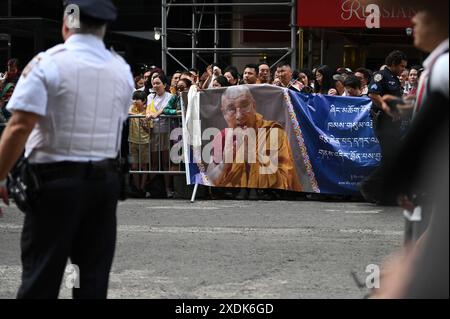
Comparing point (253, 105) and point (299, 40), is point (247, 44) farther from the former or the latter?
point (253, 105)

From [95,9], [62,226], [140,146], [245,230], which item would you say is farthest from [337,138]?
[62,226]

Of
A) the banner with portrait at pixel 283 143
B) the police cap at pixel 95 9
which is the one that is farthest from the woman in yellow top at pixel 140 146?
the police cap at pixel 95 9

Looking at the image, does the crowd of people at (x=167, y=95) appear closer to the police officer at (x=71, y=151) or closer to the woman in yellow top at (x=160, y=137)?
the woman in yellow top at (x=160, y=137)

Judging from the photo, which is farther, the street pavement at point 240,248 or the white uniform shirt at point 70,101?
the street pavement at point 240,248

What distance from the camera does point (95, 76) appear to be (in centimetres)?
483

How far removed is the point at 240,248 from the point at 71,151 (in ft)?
14.3

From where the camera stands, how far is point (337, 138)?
13.1 meters

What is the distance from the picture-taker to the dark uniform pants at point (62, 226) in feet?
15.4

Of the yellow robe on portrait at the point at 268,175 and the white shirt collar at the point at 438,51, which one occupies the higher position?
the white shirt collar at the point at 438,51

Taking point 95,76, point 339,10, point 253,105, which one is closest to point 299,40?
point 339,10

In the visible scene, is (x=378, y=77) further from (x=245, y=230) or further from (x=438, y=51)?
(x=438, y=51)

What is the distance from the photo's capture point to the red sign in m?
16.3
